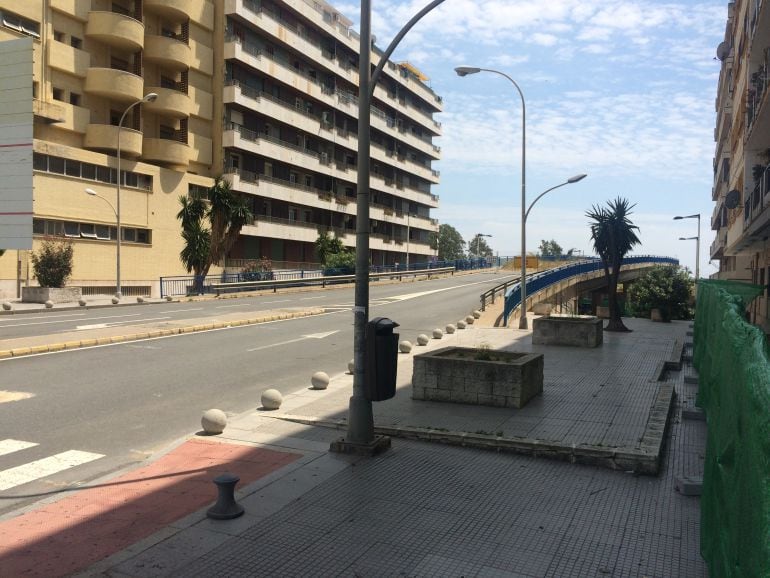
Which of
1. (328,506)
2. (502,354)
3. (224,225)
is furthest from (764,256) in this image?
(224,225)

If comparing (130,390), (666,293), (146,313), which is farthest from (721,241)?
(130,390)

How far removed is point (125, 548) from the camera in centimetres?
497

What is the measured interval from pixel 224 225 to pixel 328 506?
36423 millimetres

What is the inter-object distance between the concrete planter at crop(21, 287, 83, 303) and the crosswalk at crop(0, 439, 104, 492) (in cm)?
2525

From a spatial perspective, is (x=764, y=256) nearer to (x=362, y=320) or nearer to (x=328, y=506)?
(x=362, y=320)

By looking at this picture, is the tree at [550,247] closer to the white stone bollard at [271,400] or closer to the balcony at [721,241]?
the balcony at [721,241]

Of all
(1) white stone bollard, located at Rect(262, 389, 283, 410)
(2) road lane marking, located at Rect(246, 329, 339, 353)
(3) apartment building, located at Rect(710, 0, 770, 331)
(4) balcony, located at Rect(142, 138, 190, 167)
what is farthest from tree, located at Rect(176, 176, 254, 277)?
(1) white stone bollard, located at Rect(262, 389, 283, 410)

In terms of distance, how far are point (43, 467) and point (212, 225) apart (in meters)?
34.7

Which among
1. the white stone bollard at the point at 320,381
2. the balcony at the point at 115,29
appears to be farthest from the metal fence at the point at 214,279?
the white stone bollard at the point at 320,381

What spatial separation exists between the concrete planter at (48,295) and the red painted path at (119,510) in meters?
26.5

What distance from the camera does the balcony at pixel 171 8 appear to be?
1660 inches

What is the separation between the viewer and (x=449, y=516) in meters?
5.68

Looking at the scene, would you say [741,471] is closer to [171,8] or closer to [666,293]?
[666,293]

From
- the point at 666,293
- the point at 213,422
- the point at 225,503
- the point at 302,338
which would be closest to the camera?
the point at 225,503
